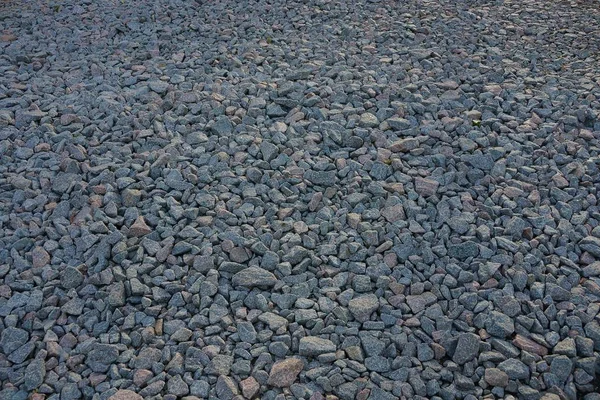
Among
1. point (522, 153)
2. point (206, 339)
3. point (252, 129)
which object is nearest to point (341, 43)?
point (252, 129)

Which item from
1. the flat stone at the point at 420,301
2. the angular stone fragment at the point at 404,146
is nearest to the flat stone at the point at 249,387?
the flat stone at the point at 420,301

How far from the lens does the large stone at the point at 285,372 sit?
266cm

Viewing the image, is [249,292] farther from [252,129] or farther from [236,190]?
[252,129]

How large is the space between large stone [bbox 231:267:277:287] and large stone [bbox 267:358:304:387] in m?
0.44

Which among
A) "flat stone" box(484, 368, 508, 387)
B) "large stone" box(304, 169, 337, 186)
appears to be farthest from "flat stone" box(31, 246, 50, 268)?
"flat stone" box(484, 368, 508, 387)

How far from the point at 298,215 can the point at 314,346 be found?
0.83 metres

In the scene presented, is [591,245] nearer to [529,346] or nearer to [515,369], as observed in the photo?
[529,346]

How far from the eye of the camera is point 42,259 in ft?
10.3

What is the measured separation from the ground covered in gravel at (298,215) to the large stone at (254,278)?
1cm

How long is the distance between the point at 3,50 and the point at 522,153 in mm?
3910

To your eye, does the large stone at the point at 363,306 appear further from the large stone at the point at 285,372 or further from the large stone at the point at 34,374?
the large stone at the point at 34,374

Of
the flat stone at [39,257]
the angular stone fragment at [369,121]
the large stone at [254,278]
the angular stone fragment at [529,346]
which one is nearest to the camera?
the angular stone fragment at [529,346]

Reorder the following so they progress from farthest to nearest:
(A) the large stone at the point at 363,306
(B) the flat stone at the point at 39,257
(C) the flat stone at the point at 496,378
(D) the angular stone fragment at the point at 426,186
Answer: (D) the angular stone fragment at the point at 426,186 → (B) the flat stone at the point at 39,257 → (A) the large stone at the point at 363,306 → (C) the flat stone at the point at 496,378

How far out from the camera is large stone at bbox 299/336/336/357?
2.76 meters
